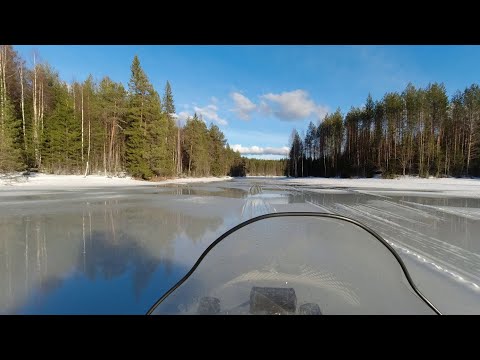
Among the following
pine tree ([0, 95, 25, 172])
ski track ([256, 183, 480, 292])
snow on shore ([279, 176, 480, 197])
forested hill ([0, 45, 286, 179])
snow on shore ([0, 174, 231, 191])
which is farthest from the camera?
forested hill ([0, 45, 286, 179])

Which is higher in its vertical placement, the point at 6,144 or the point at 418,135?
the point at 418,135

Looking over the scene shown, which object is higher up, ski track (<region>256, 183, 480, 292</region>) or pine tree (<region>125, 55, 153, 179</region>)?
pine tree (<region>125, 55, 153, 179</region>)

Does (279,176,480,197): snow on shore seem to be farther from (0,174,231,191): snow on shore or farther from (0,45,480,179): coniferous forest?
(0,174,231,191): snow on shore

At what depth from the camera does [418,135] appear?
39719mm

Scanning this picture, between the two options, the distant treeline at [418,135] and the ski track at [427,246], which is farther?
the distant treeline at [418,135]

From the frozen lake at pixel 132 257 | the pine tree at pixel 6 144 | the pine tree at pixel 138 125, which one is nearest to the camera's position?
the frozen lake at pixel 132 257

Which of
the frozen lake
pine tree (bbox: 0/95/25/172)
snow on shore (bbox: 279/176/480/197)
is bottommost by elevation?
the frozen lake

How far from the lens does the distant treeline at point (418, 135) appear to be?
118 feet

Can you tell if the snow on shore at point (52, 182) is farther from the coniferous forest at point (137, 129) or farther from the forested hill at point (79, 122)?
the forested hill at point (79, 122)

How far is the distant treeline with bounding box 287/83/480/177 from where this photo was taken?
3597 centimetres

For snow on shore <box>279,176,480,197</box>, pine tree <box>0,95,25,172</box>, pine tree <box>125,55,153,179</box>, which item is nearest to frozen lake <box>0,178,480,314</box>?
snow on shore <box>279,176,480,197</box>

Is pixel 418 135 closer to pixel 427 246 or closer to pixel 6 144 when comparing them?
pixel 427 246

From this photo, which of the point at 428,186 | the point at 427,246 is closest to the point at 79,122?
the point at 427,246

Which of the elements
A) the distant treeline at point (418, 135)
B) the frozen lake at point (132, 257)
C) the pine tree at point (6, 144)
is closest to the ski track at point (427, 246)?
the frozen lake at point (132, 257)
